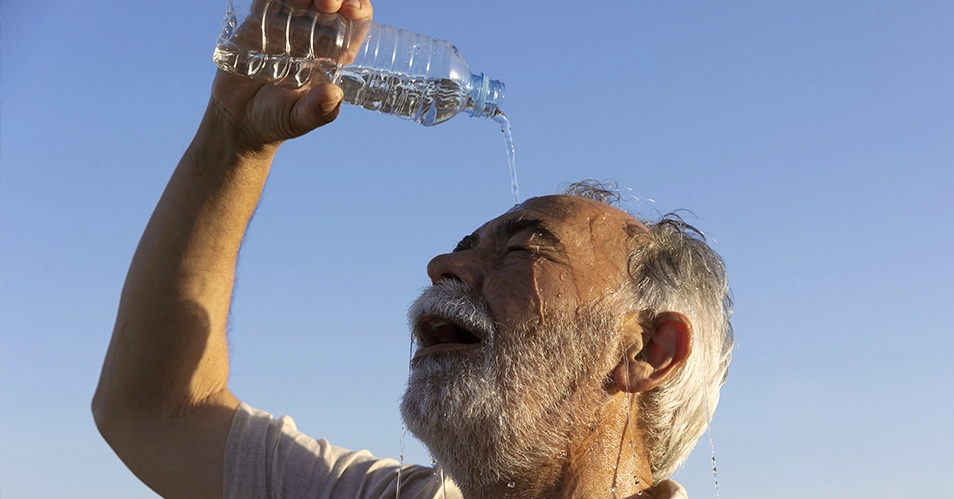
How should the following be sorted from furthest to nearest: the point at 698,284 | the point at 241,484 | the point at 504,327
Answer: the point at 698,284
the point at 241,484
the point at 504,327

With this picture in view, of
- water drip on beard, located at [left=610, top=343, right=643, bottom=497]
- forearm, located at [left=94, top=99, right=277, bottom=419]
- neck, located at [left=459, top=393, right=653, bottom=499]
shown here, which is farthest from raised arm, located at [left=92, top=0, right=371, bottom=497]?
water drip on beard, located at [left=610, top=343, right=643, bottom=497]

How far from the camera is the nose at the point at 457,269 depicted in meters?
3.10

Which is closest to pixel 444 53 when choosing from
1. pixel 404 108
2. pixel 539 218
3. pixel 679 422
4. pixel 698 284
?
pixel 404 108

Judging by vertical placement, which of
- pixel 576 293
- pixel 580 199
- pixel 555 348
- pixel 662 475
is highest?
pixel 580 199

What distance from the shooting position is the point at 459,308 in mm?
2969

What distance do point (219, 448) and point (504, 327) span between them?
1372 mm

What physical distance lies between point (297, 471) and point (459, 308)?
3.68 ft

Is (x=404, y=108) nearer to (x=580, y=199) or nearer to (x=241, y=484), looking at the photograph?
(x=580, y=199)

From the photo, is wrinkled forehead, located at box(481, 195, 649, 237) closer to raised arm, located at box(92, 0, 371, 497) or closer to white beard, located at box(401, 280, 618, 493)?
white beard, located at box(401, 280, 618, 493)

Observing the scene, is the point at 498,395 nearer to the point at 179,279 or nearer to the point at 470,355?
the point at 470,355

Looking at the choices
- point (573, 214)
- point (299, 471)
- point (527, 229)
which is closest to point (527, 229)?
point (527, 229)

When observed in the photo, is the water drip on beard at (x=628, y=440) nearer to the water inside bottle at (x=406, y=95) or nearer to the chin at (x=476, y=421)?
the chin at (x=476, y=421)

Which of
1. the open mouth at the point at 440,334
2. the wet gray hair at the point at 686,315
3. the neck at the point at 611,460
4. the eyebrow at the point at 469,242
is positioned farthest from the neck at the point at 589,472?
the eyebrow at the point at 469,242

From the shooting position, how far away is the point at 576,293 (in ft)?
10.3
